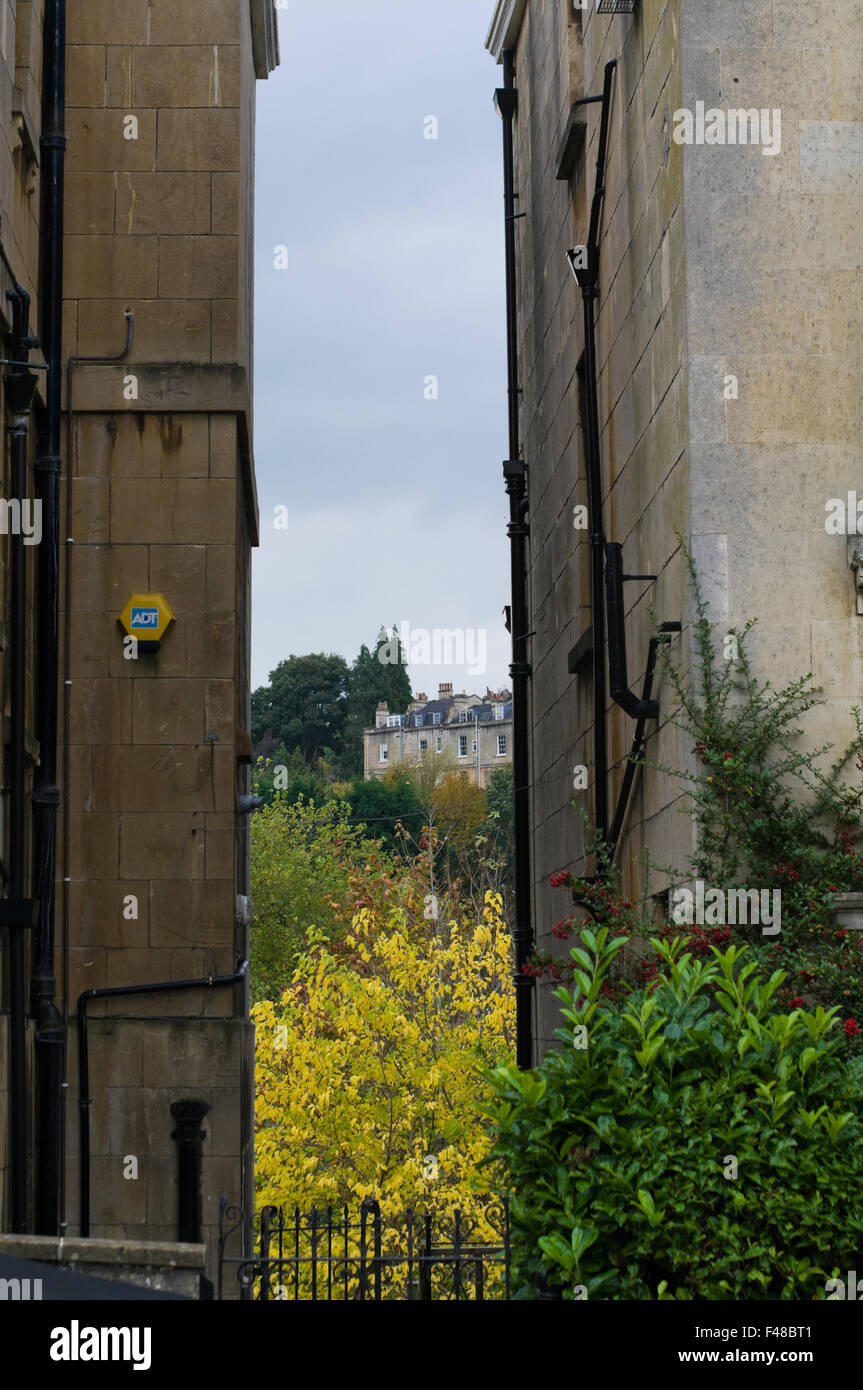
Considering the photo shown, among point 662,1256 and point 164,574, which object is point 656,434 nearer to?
point 164,574

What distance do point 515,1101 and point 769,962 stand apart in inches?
96.6

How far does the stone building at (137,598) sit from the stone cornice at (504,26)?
21.5 ft

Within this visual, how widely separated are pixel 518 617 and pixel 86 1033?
7.66 m

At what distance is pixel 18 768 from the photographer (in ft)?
32.5

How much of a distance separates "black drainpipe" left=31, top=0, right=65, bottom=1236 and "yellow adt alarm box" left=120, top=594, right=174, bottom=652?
521 millimetres

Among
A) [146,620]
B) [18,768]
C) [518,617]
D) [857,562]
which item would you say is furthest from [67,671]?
[518,617]

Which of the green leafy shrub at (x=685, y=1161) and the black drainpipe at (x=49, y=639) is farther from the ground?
the black drainpipe at (x=49, y=639)

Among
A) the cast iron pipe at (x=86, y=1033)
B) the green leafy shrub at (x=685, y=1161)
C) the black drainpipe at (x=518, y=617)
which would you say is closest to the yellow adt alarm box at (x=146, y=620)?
the cast iron pipe at (x=86, y=1033)

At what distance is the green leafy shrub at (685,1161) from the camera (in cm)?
620

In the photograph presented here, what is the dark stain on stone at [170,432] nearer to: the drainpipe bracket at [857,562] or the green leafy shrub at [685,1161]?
the drainpipe bracket at [857,562]

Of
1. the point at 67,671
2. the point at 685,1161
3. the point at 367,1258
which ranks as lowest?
the point at 367,1258

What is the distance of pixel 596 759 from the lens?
1223 centimetres

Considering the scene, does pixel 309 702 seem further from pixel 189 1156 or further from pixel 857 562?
pixel 857 562

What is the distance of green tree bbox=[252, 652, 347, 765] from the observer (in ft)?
341
